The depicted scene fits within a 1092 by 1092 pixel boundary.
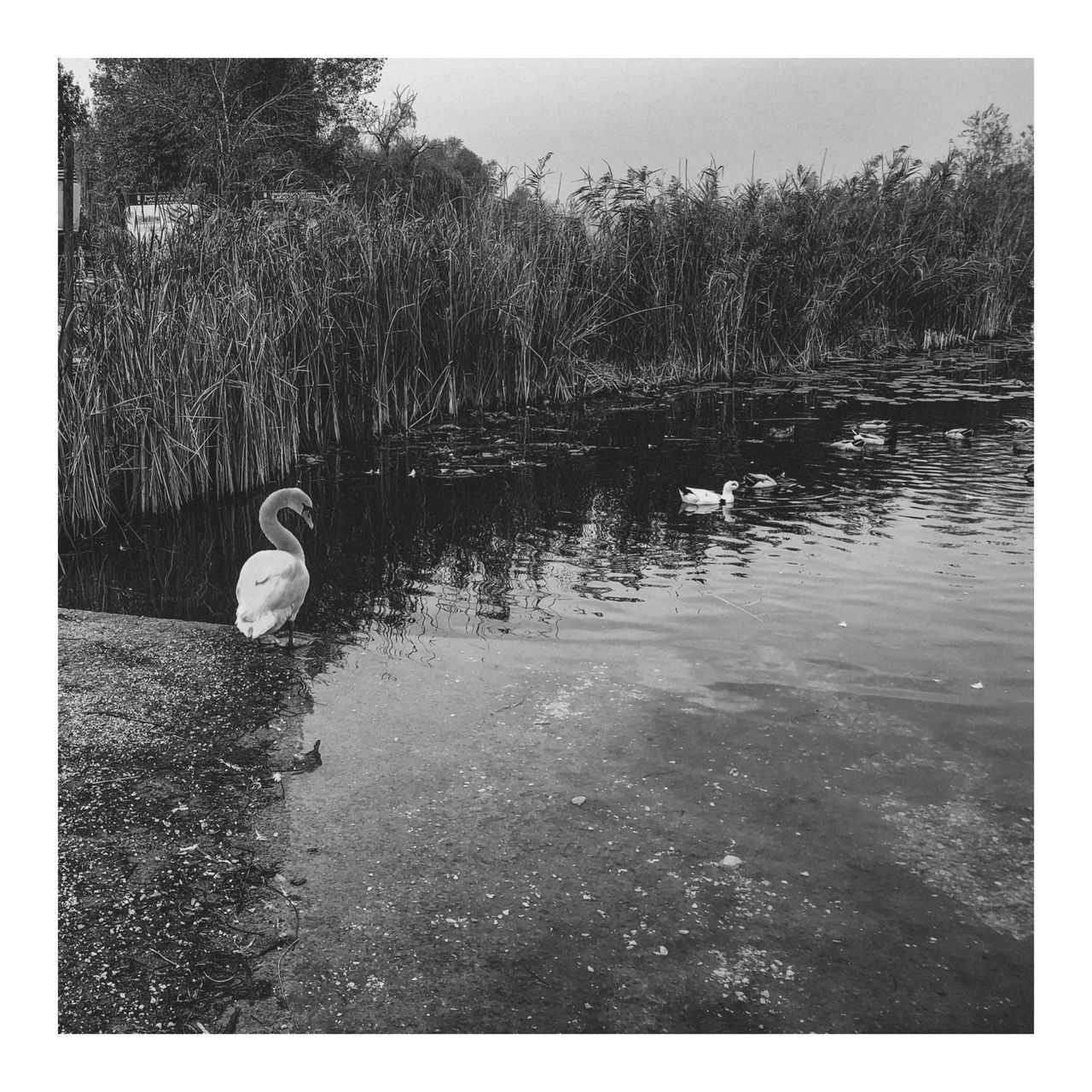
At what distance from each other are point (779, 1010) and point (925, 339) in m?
9.27

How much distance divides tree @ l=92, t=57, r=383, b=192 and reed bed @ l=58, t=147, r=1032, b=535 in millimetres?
656

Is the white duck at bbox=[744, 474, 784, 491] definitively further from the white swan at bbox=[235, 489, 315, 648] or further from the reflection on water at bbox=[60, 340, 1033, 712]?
the white swan at bbox=[235, 489, 315, 648]

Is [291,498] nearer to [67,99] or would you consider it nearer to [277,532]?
[277,532]

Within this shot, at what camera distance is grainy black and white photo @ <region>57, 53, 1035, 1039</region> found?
1990 mm

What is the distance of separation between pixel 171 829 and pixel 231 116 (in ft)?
22.9

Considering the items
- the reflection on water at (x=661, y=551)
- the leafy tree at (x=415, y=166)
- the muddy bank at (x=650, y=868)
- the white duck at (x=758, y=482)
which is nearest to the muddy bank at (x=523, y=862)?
the muddy bank at (x=650, y=868)

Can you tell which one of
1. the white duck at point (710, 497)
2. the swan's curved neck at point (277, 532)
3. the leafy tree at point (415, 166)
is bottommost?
the swan's curved neck at point (277, 532)

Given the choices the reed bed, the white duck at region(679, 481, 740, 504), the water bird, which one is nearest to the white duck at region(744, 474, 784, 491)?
the water bird

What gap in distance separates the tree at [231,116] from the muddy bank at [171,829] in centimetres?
341

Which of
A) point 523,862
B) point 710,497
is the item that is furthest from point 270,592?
point 710,497

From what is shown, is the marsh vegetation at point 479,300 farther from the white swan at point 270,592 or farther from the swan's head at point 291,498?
the white swan at point 270,592

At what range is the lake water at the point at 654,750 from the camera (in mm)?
1905

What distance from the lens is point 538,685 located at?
3.32 meters

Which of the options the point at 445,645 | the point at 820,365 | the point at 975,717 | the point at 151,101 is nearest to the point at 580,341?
the point at 820,365
